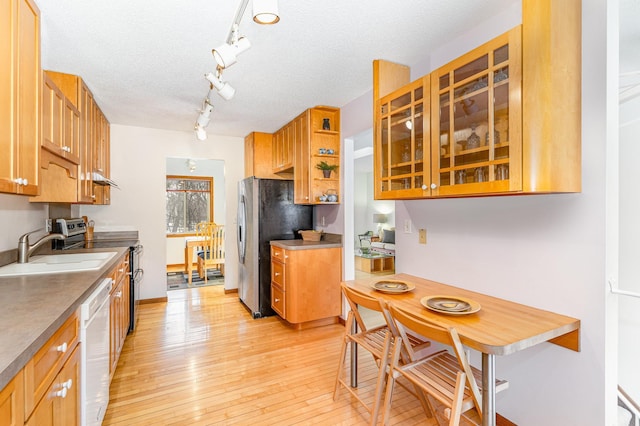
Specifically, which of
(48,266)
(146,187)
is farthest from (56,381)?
(146,187)

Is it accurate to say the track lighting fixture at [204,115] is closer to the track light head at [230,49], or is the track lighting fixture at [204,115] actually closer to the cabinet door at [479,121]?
the track light head at [230,49]

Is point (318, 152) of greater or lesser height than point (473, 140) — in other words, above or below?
above

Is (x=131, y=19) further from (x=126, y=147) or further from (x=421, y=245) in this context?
(x=126, y=147)

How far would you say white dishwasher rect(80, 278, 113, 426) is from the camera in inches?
57.4

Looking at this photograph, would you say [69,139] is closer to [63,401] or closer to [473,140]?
[63,401]

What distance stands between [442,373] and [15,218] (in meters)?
2.92

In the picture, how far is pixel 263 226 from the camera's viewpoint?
3.82 metres

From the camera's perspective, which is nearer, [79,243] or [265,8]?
[265,8]

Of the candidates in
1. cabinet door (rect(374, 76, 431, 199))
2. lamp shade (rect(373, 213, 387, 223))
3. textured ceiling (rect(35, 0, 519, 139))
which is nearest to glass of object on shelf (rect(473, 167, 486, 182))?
cabinet door (rect(374, 76, 431, 199))

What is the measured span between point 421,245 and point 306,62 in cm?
165

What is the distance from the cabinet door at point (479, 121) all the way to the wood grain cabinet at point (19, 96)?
6.67 ft

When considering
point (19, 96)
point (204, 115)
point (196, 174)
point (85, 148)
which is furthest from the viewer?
point (196, 174)

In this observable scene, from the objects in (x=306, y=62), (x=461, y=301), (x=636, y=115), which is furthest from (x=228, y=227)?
(x=636, y=115)

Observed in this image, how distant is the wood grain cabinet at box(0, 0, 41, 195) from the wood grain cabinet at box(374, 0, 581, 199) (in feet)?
6.60
